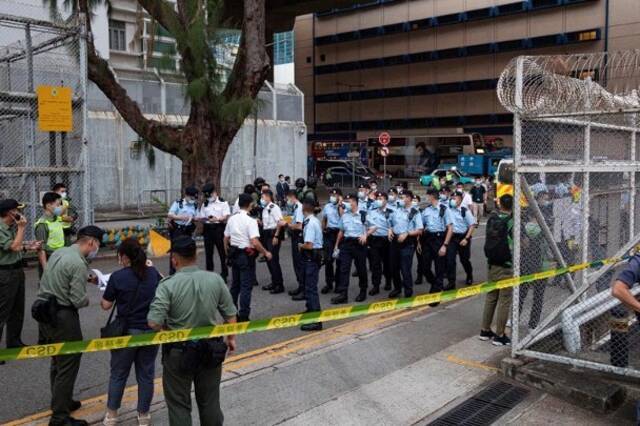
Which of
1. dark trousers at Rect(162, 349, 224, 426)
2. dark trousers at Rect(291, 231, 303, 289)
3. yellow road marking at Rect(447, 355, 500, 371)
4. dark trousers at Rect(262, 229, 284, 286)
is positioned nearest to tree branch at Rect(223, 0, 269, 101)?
dark trousers at Rect(262, 229, 284, 286)

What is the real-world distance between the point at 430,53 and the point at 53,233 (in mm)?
46809

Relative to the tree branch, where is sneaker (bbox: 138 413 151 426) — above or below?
below

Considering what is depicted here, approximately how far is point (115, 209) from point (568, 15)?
34824 mm

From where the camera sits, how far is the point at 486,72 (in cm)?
4762

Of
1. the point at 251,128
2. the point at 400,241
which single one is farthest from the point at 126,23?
the point at 400,241

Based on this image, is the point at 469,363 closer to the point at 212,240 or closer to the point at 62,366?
the point at 62,366

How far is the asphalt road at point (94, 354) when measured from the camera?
17.8 ft

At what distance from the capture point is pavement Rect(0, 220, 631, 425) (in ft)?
16.7

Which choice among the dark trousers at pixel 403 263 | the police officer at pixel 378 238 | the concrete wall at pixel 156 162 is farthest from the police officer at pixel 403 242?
the concrete wall at pixel 156 162

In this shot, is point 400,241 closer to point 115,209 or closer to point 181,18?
point 181,18

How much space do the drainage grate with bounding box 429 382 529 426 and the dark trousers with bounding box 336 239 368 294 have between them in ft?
12.2

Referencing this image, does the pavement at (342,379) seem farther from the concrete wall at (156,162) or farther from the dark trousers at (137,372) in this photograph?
the concrete wall at (156,162)

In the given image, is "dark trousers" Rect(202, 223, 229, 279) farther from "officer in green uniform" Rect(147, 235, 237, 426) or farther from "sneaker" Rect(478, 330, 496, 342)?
"officer in green uniform" Rect(147, 235, 237, 426)

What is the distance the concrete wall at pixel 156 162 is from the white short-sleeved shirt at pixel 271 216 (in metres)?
11.6
